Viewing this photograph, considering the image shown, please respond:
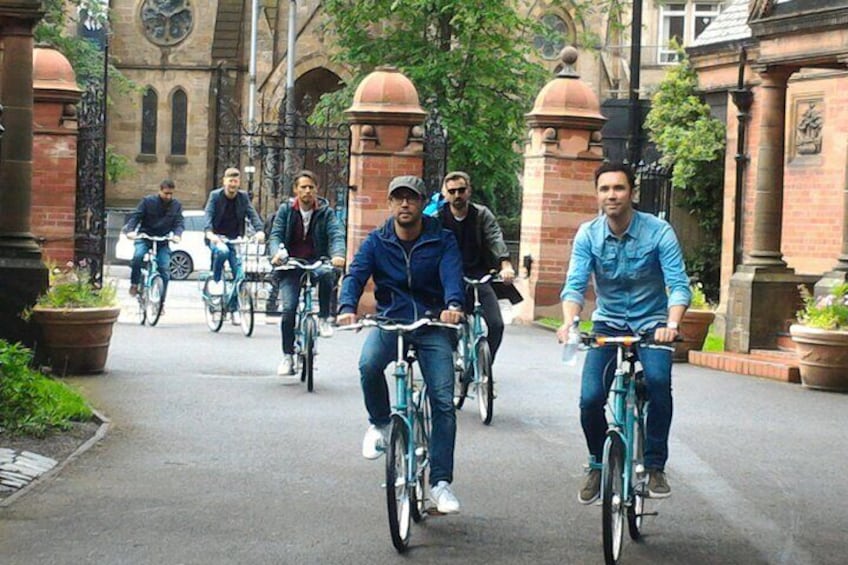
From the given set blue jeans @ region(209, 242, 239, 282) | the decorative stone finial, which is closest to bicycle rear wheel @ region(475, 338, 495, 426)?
blue jeans @ region(209, 242, 239, 282)

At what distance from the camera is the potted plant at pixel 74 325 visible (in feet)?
48.3

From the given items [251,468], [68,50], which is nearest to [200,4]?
[68,50]

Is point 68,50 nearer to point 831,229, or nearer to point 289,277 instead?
point 831,229

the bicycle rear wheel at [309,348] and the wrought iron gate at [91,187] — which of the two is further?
the wrought iron gate at [91,187]

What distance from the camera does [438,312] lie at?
9.05 meters

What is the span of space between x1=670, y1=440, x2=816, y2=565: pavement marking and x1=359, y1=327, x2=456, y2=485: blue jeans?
1489 millimetres

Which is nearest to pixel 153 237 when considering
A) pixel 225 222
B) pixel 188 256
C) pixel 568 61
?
pixel 225 222

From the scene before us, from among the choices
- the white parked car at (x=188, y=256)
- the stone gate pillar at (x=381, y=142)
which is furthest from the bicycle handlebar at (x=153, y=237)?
the white parked car at (x=188, y=256)

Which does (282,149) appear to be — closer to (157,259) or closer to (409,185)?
(157,259)

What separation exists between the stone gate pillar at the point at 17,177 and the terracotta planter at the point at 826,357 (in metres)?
6.71

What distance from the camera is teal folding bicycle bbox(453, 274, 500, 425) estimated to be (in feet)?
42.2

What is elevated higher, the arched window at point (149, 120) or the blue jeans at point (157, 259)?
the arched window at point (149, 120)

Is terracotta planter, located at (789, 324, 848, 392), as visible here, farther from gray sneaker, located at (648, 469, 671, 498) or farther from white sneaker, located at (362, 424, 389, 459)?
white sneaker, located at (362, 424, 389, 459)

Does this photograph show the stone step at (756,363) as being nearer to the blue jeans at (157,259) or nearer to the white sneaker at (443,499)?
the blue jeans at (157,259)
